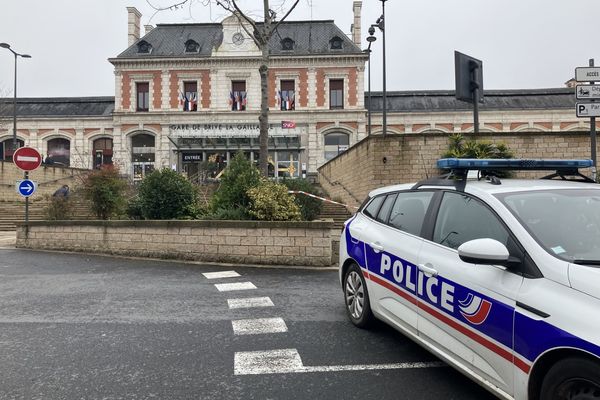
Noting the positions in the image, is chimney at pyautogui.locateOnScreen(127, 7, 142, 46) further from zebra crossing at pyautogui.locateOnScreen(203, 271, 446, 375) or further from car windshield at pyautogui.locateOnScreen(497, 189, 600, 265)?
car windshield at pyautogui.locateOnScreen(497, 189, 600, 265)

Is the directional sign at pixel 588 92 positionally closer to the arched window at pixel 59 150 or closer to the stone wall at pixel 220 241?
the stone wall at pixel 220 241

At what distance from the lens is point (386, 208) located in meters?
4.68

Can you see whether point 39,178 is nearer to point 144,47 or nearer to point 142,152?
point 142,152

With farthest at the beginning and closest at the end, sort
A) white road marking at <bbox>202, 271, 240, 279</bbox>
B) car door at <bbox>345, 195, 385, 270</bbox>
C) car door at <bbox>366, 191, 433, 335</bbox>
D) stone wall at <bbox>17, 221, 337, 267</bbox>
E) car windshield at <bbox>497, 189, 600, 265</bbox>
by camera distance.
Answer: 1. stone wall at <bbox>17, 221, 337, 267</bbox>
2. white road marking at <bbox>202, 271, 240, 279</bbox>
3. car door at <bbox>345, 195, 385, 270</bbox>
4. car door at <bbox>366, 191, 433, 335</bbox>
5. car windshield at <bbox>497, 189, 600, 265</bbox>

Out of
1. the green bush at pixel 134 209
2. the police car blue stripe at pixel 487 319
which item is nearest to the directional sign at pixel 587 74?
the police car blue stripe at pixel 487 319

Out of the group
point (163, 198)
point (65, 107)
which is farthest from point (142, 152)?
point (163, 198)

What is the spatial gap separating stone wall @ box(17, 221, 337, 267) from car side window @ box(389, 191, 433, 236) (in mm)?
4763

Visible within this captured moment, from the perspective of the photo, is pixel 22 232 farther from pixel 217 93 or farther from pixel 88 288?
pixel 217 93

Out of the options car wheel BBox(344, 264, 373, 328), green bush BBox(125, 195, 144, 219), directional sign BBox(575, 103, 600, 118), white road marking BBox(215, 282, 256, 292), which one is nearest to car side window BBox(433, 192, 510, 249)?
car wheel BBox(344, 264, 373, 328)

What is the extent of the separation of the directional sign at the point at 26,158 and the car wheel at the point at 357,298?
11699mm

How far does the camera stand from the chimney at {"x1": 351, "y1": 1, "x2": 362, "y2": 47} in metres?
45.7

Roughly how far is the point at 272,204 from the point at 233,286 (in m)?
3.10

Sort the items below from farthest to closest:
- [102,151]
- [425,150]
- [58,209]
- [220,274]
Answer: [102,151]
[425,150]
[58,209]
[220,274]

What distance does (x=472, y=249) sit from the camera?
2797 millimetres
